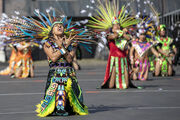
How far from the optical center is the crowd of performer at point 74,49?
10.2 meters

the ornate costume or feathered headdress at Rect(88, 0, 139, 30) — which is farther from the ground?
feathered headdress at Rect(88, 0, 139, 30)

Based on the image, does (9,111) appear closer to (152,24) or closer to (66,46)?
(66,46)

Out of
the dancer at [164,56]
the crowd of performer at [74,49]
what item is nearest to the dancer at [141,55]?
the crowd of performer at [74,49]

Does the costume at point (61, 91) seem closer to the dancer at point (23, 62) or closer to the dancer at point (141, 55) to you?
the dancer at point (141, 55)

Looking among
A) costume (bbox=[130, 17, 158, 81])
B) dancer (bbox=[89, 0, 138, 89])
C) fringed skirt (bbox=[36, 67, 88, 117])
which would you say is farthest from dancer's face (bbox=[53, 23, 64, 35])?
costume (bbox=[130, 17, 158, 81])

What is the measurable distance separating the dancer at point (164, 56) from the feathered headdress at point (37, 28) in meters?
10.7

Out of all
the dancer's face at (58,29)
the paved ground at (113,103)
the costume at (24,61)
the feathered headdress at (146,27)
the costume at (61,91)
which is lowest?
the paved ground at (113,103)

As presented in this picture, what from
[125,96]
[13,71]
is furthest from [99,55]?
[125,96]

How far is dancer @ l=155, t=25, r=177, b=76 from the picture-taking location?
2170 cm

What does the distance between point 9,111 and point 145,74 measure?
9080mm

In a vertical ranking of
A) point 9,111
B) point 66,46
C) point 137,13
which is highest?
point 137,13

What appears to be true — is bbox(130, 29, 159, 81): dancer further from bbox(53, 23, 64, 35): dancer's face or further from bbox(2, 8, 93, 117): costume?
bbox(53, 23, 64, 35): dancer's face

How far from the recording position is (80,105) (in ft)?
33.3

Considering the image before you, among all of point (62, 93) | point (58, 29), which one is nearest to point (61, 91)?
point (62, 93)
